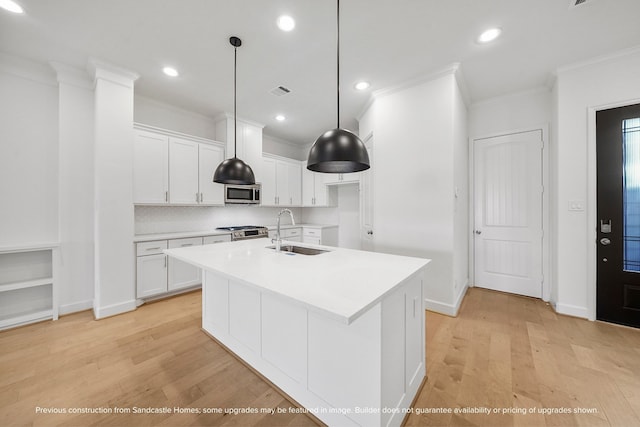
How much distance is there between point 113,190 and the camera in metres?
2.85

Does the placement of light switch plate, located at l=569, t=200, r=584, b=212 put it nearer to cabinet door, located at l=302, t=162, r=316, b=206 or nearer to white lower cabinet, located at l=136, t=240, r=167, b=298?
cabinet door, located at l=302, t=162, r=316, b=206

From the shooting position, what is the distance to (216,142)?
13.0ft

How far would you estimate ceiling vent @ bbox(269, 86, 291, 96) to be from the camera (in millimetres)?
3246

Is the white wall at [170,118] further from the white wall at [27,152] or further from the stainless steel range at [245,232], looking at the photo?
the stainless steel range at [245,232]

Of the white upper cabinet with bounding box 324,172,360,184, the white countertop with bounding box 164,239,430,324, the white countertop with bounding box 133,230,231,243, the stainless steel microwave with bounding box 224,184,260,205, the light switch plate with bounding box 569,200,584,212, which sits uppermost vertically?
the white upper cabinet with bounding box 324,172,360,184

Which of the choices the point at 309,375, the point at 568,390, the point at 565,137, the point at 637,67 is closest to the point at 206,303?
the point at 309,375

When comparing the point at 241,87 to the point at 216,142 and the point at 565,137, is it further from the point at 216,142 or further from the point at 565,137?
the point at 565,137

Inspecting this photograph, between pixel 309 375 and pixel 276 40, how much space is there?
2.83 meters

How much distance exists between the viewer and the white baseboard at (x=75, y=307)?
285 cm

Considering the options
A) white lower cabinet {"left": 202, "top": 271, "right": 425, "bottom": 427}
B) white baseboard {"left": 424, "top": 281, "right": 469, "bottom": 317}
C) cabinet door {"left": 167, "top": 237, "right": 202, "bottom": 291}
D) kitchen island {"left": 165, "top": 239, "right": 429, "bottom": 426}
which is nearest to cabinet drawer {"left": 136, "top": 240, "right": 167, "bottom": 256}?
cabinet door {"left": 167, "top": 237, "right": 202, "bottom": 291}

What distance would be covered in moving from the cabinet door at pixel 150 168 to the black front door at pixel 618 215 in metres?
5.32

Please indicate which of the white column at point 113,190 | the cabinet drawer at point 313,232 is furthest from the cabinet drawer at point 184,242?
the cabinet drawer at point 313,232

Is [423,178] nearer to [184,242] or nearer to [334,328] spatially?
[334,328]

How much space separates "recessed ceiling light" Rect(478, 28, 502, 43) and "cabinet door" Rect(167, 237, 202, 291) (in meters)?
4.12
